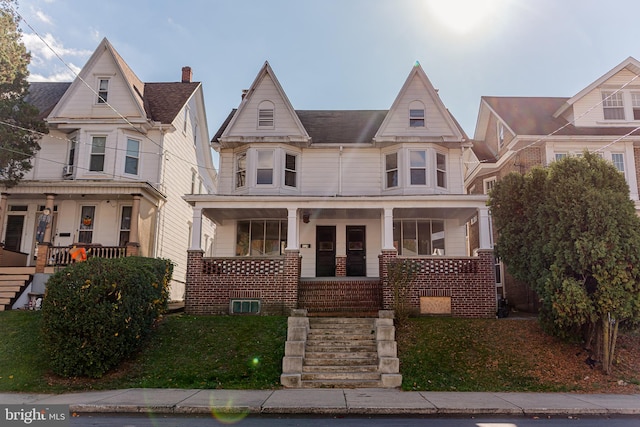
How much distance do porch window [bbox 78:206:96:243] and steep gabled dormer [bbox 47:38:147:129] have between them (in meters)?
3.40

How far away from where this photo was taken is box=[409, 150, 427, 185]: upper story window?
54.9 ft

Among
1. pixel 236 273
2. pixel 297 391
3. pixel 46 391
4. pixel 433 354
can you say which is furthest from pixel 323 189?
pixel 46 391

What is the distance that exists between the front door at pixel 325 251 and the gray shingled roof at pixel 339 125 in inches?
135

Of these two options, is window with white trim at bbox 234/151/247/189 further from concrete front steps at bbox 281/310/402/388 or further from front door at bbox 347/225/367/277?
concrete front steps at bbox 281/310/402/388

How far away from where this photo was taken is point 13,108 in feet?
49.3

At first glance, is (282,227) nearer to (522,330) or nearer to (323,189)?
(323,189)

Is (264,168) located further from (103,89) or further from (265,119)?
(103,89)

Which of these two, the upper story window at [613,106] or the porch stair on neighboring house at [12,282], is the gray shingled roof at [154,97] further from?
the upper story window at [613,106]

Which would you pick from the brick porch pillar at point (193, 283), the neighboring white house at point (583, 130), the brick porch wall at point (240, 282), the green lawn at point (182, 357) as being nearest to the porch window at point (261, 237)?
the brick porch wall at point (240, 282)

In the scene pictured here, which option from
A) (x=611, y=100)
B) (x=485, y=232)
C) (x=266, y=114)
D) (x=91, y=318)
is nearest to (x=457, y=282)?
(x=485, y=232)

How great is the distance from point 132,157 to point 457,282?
12.8 metres

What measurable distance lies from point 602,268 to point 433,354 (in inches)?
163

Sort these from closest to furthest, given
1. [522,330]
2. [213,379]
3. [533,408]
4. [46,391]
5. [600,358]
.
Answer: [533,408], [46,391], [213,379], [600,358], [522,330]

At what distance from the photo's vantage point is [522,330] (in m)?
11.9
